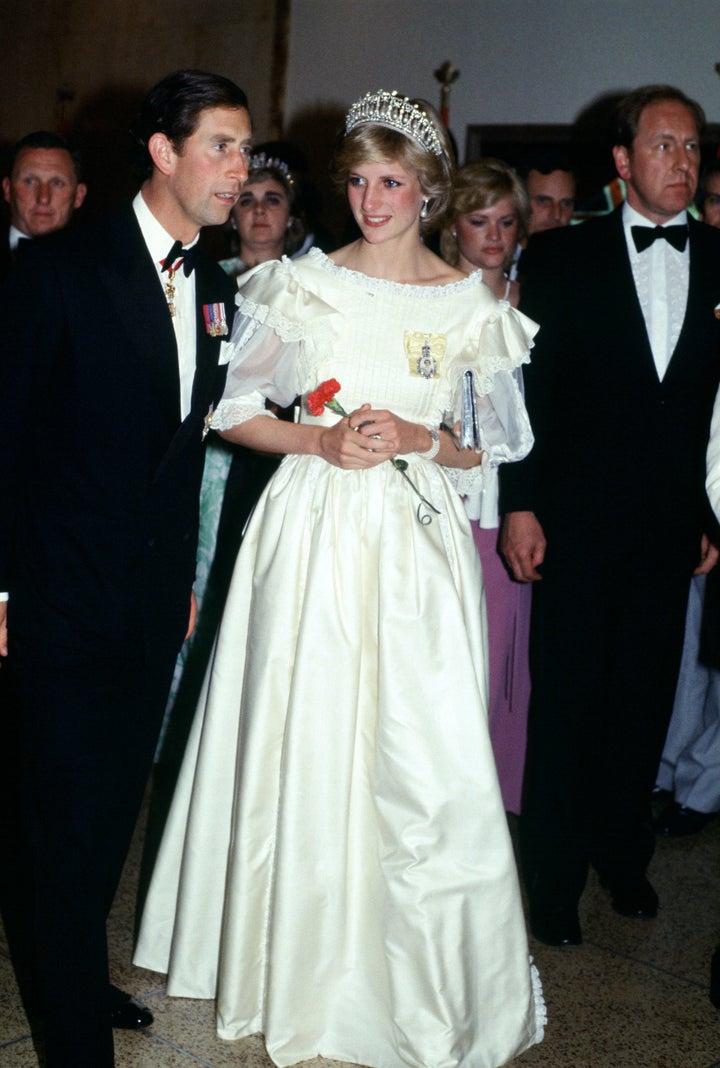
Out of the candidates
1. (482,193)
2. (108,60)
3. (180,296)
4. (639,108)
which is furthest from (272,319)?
(108,60)

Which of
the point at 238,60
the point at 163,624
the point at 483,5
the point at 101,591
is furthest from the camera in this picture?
the point at 238,60

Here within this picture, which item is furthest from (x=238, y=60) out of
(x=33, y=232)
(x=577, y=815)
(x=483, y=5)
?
(x=577, y=815)

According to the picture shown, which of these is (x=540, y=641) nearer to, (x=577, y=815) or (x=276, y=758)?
(x=577, y=815)

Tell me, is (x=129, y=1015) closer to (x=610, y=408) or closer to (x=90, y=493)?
(x=90, y=493)

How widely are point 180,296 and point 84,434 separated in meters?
0.37

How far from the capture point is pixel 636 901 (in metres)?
3.19

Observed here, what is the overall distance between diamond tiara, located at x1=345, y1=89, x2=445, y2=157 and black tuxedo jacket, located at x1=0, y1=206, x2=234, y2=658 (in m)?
0.65

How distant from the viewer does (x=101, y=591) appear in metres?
2.12

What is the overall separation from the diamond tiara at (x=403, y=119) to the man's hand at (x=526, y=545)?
0.97 metres

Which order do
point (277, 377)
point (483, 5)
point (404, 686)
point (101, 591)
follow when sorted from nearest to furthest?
point (101, 591) < point (404, 686) < point (277, 377) < point (483, 5)

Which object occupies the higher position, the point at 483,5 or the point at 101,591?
the point at 483,5

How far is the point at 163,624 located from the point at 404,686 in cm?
50

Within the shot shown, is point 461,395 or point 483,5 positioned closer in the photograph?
point 461,395

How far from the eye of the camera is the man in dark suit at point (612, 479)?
299 cm
